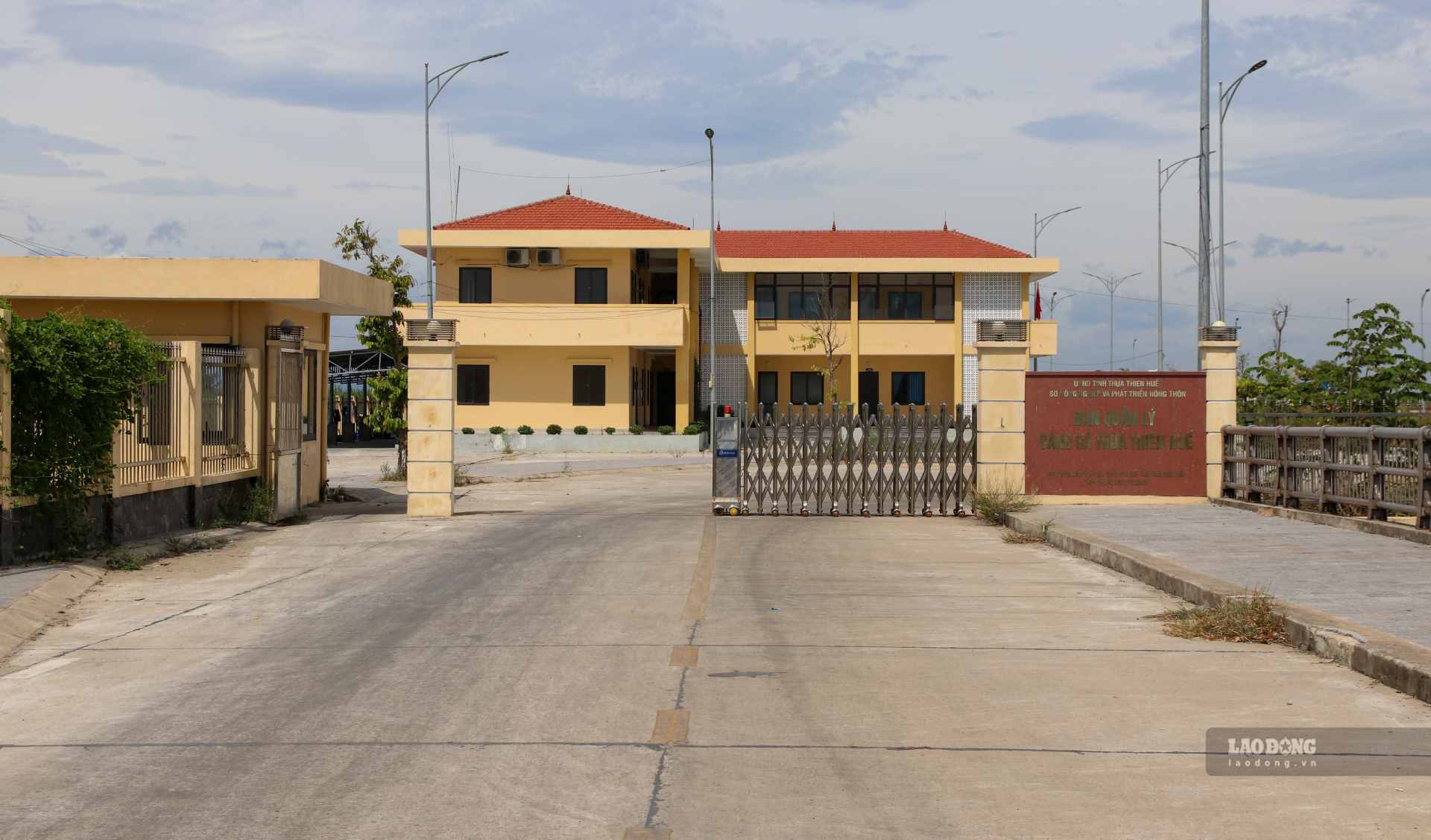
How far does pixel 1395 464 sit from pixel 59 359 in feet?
49.2

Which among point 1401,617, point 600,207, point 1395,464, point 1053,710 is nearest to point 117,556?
point 1053,710

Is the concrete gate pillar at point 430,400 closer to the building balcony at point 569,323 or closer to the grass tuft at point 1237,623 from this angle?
the grass tuft at point 1237,623

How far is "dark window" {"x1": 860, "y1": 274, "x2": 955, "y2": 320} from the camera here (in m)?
55.7

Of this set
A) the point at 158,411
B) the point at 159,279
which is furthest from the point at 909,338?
the point at 158,411

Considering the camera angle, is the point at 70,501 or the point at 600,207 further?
the point at 600,207

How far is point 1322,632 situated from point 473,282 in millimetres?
43834

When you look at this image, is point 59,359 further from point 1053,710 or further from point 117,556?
point 1053,710

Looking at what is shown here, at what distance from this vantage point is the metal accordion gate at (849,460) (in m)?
20.4

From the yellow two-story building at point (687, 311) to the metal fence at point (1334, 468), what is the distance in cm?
2462

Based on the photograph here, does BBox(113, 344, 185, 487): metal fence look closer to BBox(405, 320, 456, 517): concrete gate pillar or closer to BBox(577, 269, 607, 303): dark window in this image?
BBox(405, 320, 456, 517): concrete gate pillar

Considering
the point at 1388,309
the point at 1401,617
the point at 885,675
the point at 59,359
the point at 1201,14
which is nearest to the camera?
the point at 885,675

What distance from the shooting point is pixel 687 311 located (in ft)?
162

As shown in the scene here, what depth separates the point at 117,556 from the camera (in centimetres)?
1435

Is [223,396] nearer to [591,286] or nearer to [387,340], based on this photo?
[387,340]
